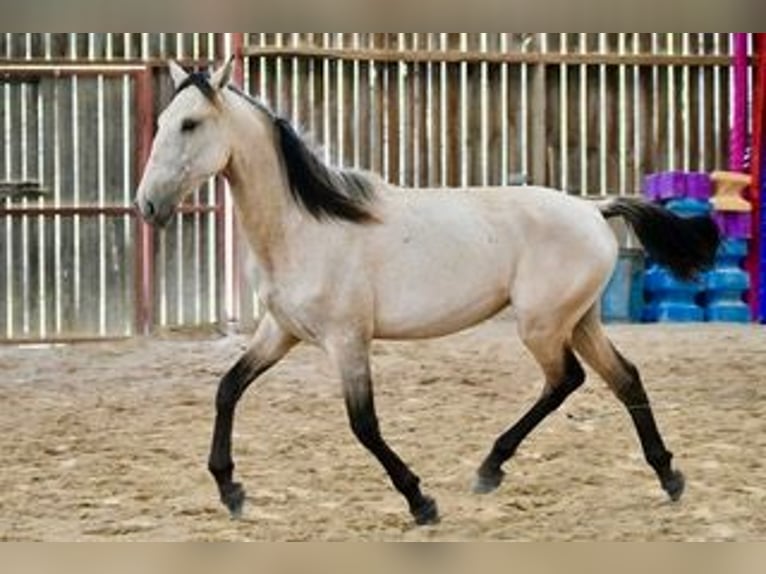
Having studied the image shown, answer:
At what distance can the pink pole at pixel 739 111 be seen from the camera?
3.51 m

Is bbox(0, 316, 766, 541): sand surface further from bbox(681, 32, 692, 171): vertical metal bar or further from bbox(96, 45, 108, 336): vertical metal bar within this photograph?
bbox(681, 32, 692, 171): vertical metal bar

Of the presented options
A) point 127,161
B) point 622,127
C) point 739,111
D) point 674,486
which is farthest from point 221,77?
point 127,161

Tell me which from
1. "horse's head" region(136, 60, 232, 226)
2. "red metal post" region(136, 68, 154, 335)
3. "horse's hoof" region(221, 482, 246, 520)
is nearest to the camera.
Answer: "horse's head" region(136, 60, 232, 226)

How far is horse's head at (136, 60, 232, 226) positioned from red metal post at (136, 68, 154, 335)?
2.47m

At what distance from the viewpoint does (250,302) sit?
4023 mm

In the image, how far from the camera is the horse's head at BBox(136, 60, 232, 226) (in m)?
1.73

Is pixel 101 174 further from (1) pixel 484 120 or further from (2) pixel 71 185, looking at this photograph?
(1) pixel 484 120

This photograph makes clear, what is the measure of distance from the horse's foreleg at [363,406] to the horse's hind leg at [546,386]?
25 centimetres

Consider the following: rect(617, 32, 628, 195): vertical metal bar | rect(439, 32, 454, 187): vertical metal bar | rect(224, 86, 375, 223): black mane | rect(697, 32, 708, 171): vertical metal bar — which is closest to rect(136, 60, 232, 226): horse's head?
rect(224, 86, 375, 223): black mane

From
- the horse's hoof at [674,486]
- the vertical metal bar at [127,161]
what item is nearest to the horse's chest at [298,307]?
the horse's hoof at [674,486]

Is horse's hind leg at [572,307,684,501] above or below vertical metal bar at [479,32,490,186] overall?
below

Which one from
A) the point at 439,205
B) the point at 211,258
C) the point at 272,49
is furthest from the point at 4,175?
the point at 439,205

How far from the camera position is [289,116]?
3646mm

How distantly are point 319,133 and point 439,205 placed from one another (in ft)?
7.52
